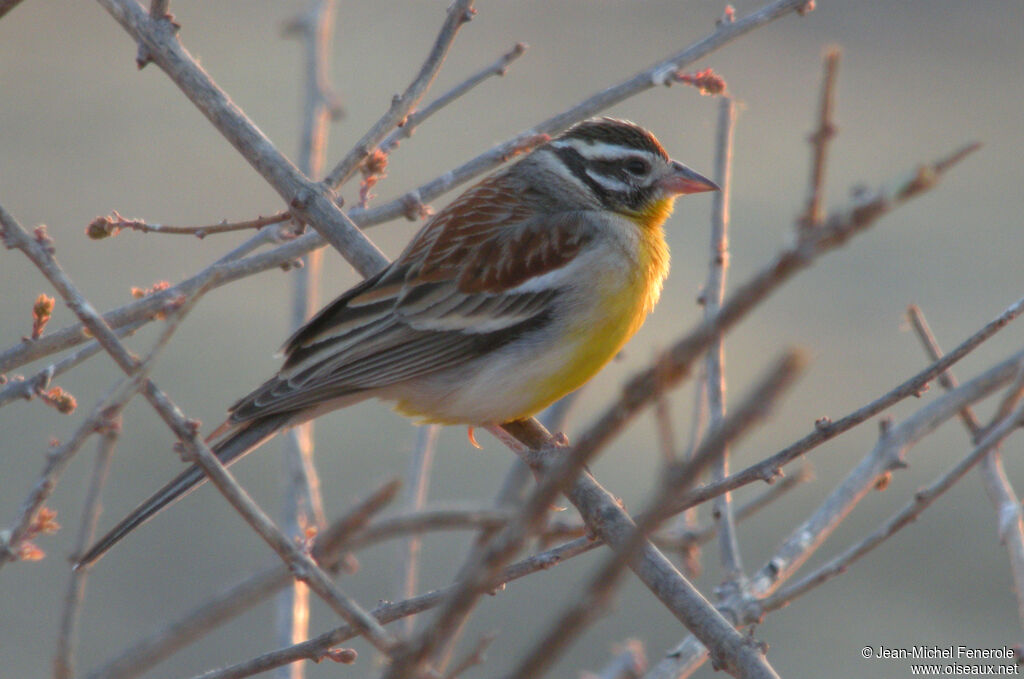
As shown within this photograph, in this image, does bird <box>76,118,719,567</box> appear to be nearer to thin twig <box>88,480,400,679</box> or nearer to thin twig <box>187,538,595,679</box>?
thin twig <box>187,538,595,679</box>

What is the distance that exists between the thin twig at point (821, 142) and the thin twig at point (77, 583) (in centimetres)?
127

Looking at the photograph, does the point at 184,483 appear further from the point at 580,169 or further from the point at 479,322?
the point at 580,169

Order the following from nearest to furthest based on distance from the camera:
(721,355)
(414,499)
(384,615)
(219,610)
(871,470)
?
1. (219,610)
2. (384,615)
3. (871,470)
4. (721,355)
5. (414,499)

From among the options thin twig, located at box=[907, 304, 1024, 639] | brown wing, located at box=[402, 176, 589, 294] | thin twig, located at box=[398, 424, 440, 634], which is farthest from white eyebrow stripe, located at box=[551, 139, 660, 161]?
thin twig, located at box=[907, 304, 1024, 639]

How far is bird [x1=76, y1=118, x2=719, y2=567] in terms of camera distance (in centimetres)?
437

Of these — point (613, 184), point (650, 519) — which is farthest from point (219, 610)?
point (613, 184)

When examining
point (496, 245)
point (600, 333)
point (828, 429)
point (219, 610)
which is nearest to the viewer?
point (219, 610)

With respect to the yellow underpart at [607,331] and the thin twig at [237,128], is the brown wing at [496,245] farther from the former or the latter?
the thin twig at [237,128]

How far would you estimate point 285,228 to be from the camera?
13.8 feet

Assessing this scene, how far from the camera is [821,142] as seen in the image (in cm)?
173

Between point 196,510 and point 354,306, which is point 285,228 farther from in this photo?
point 196,510

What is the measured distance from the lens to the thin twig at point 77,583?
6.23ft

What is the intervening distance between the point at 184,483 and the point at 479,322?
1362mm

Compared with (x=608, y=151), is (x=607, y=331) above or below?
below
